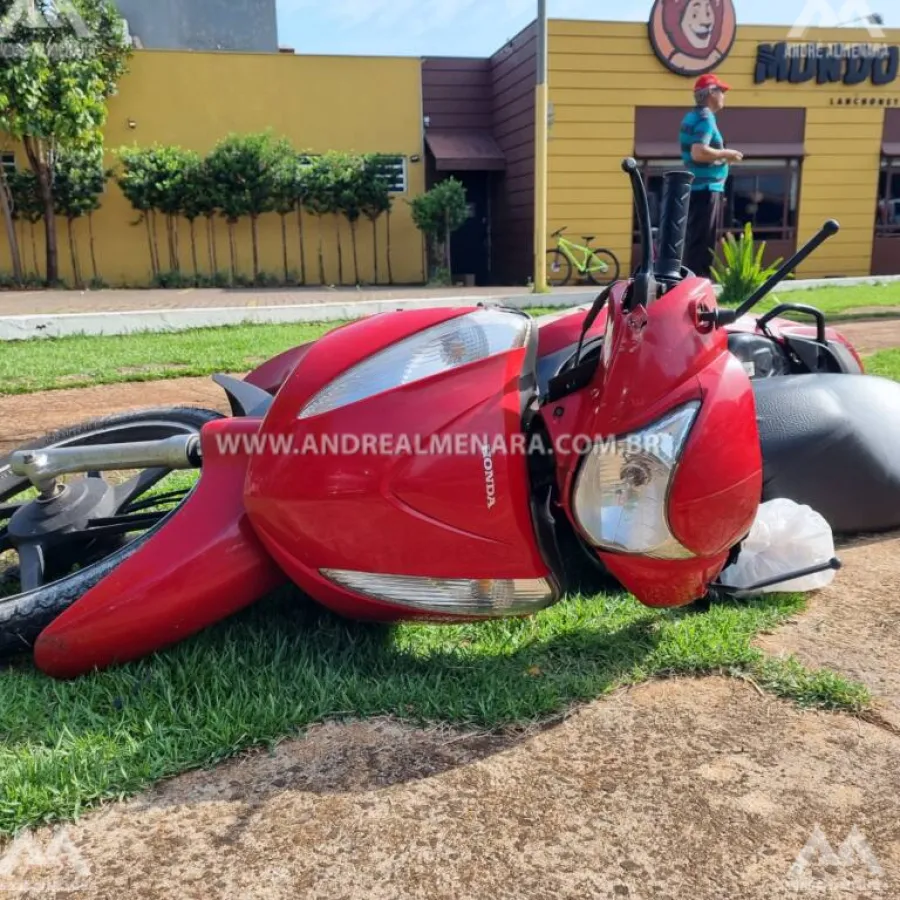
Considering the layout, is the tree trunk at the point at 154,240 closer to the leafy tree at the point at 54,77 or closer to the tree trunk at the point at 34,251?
the leafy tree at the point at 54,77

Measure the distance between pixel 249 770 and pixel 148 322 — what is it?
28.5ft

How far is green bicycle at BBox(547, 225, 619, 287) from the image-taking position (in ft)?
51.3

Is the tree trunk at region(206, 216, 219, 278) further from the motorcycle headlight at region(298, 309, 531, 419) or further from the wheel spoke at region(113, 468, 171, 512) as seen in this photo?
the motorcycle headlight at region(298, 309, 531, 419)

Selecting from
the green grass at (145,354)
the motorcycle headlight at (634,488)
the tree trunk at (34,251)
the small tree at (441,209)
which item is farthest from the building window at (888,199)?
the motorcycle headlight at (634,488)

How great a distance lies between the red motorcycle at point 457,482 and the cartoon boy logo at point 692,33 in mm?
15789

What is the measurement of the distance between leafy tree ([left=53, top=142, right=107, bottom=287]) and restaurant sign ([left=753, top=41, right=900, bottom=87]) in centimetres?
1253

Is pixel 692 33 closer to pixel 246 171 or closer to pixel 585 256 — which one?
pixel 585 256

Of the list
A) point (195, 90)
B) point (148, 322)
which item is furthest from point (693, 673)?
point (195, 90)

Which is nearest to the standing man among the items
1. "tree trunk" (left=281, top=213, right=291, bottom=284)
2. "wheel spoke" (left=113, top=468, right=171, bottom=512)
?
"wheel spoke" (left=113, top=468, right=171, bottom=512)

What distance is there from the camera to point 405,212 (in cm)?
1677

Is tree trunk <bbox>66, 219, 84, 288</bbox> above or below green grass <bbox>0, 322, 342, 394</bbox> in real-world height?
above

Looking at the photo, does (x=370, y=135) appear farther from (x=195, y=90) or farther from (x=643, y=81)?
(x=643, y=81)

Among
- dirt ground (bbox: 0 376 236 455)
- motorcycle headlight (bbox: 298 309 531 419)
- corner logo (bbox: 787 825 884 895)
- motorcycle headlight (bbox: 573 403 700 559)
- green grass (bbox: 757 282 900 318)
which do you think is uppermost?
motorcycle headlight (bbox: 298 309 531 419)

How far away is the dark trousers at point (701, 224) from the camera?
608cm
